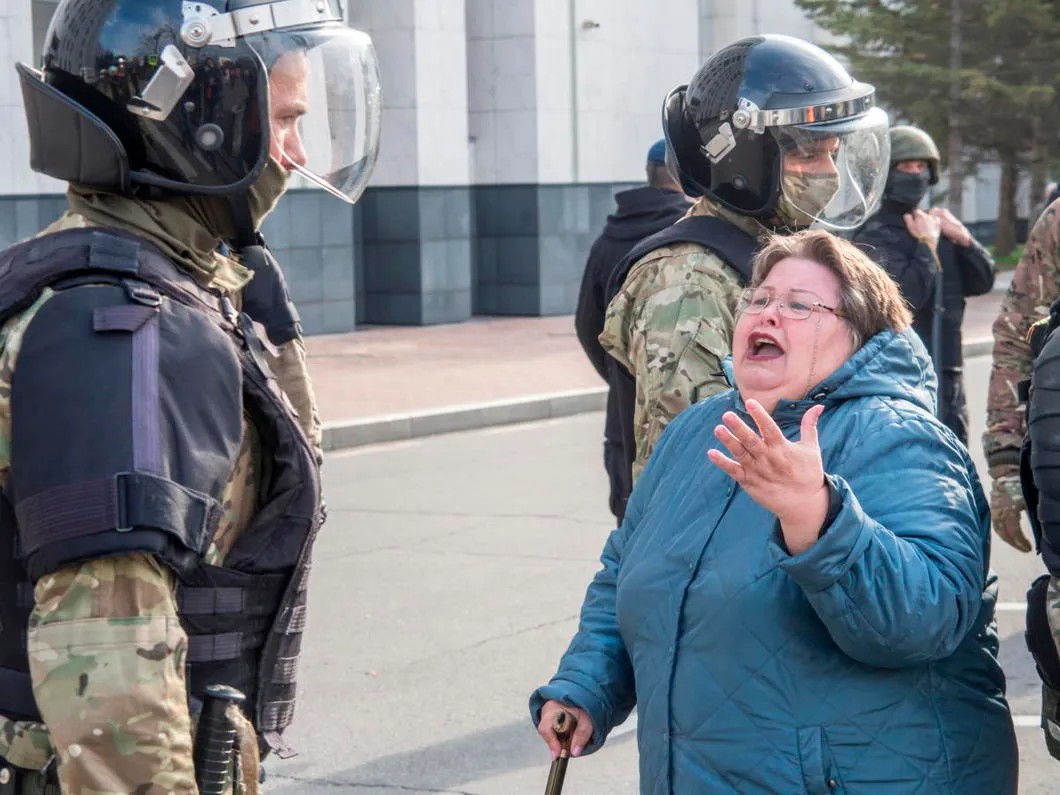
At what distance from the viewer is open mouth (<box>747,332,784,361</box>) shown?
9.19 ft

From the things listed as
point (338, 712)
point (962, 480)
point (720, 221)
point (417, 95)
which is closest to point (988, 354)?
point (417, 95)

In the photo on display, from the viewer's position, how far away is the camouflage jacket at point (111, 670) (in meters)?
1.98

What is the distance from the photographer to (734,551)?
8.71 ft

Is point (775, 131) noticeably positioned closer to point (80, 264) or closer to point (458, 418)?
point (80, 264)

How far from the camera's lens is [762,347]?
2836 mm

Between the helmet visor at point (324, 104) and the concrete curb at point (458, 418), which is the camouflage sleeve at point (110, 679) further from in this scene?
the concrete curb at point (458, 418)

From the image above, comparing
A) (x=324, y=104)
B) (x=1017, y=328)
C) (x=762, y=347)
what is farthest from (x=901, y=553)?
(x=1017, y=328)

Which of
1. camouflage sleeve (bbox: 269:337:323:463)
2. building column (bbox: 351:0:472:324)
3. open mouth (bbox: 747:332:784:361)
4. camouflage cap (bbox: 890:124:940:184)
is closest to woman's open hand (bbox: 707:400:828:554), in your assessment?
open mouth (bbox: 747:332:784:361)

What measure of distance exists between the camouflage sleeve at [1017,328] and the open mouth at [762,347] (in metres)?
2.14

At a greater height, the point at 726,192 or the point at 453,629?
the point at 726,192

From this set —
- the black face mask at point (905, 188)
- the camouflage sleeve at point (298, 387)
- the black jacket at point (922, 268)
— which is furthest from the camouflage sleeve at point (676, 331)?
Answer: the black face mask at point (905, 188)

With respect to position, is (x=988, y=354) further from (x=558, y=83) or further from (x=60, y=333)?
(x=60, y=333)

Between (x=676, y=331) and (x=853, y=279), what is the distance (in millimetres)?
884

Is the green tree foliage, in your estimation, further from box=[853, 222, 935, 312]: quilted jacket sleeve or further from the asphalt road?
box=[853, 222, 935, 312]: quilted jacket sleeve
